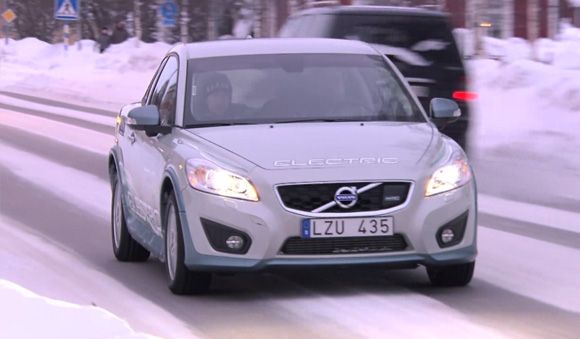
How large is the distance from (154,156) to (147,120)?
22cm

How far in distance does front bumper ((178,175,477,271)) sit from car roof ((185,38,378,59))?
5.08ft

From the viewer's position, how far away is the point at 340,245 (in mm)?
7566

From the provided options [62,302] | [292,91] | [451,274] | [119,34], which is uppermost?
[292,91]

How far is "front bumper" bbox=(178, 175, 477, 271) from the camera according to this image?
7.50 meters

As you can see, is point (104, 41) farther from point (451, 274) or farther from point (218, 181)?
point (218, 181)

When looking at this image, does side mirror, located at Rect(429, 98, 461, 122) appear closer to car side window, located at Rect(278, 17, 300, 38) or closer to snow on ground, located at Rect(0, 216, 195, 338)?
snow on ground, located at Rect(0, 216, 195, 338)

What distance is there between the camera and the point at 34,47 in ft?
186

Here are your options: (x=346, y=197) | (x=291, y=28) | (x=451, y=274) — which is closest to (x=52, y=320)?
(x=346, y=197)

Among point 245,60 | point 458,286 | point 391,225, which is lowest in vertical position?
point 458,286

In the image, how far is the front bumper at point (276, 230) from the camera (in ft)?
24.6

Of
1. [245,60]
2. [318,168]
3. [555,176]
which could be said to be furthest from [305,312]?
[555,176]

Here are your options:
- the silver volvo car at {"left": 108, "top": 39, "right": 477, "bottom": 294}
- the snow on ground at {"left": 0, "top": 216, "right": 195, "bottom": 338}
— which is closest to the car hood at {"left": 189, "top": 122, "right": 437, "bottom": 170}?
the silver volvo car at {"left": 108, "top": 39, "right": 477, "bottom": 294}

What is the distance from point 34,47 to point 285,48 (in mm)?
48787

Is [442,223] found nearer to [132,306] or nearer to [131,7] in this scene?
[132,306]
